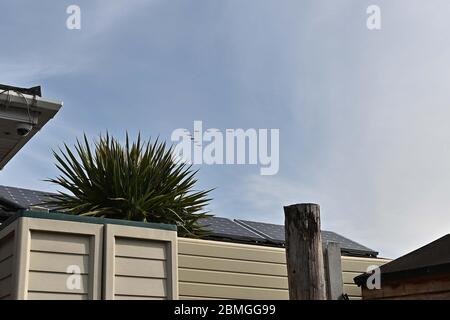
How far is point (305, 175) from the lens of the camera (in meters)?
9.65

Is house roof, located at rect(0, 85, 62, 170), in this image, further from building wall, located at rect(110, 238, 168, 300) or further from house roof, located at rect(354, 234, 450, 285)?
house roof, located at rect(354, 234, 450, 285)

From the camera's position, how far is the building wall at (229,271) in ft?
23.6

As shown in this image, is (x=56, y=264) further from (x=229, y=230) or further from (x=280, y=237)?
(x=280, y=237)

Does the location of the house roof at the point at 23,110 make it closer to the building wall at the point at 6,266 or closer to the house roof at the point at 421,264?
the building wall at the point at 6,266

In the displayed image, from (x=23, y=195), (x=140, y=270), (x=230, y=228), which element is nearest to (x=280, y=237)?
(x=230, y=228)

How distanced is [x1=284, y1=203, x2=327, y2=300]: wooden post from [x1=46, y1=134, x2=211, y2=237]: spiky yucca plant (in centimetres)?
482

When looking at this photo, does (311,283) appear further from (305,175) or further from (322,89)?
(322,89)

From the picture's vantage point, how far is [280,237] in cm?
1226

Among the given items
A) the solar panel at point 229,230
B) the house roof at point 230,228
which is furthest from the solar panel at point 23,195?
the solar panel at point 229,230

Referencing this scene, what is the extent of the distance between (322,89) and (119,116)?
366 cm

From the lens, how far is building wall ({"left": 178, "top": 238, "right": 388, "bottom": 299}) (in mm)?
7180

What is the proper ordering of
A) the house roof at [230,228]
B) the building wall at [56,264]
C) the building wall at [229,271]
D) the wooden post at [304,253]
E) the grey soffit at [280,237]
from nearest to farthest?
the wooden post at [304,253] → the building wall at [56,264] → the building wall at [229,271] → the house roof at [230,228] → the grey soffit at [280,237]

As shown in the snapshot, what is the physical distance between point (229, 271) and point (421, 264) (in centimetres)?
267

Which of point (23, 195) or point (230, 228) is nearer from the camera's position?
point (23, 195)
